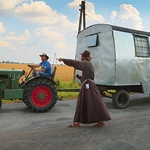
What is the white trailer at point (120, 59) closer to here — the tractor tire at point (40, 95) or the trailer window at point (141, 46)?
the trailer window at point (141, 46)

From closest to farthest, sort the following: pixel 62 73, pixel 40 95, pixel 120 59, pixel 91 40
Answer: pixel 40 95
pixel 120 59
pixel 91 40
pixel 62 73

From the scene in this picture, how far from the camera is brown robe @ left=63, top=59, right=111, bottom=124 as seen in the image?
6.52m

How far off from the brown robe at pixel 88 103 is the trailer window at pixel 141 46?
408 centimetres

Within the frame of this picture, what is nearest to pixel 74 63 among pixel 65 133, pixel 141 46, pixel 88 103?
pixel 88 103

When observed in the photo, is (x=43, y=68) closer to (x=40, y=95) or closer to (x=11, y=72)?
(x=40, y=95)

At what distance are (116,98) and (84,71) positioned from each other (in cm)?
356

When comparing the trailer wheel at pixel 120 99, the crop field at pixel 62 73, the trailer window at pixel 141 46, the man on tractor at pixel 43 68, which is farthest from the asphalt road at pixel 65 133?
the crop field at pixel 62 73

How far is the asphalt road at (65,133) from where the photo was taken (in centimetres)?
519

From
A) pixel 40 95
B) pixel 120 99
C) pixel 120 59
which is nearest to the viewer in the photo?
pixel 40 95

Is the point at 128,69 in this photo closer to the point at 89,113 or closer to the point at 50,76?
the point at 50,76

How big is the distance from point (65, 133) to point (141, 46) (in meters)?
5.65

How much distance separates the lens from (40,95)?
8859 millimetres

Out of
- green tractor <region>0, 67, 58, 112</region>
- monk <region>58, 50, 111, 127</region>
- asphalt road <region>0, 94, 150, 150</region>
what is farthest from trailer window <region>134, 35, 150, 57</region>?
monk <region>58, 50, 111, 127</region>

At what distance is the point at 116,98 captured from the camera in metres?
9.78
